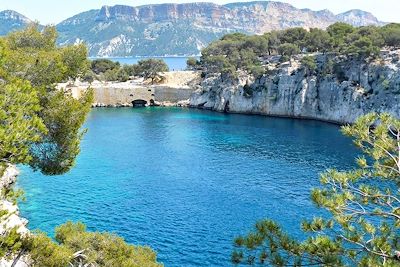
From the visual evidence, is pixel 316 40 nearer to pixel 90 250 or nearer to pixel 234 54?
pixel 234 54

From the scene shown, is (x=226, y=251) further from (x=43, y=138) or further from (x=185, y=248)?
(x=43, y=138)

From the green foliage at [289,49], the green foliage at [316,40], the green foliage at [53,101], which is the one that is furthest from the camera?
the green foliage at [289,49]

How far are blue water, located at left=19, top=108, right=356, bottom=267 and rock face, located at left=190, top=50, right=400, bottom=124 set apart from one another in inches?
257

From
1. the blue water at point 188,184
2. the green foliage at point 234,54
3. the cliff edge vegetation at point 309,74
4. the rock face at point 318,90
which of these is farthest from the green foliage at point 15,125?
the green foliage at point 234,54

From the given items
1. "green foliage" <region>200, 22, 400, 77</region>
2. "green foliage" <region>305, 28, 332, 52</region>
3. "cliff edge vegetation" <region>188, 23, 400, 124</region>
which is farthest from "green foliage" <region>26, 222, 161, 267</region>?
"green foliage" <region>305, 28, 332, 52</region>

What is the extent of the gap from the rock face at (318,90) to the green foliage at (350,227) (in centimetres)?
5778

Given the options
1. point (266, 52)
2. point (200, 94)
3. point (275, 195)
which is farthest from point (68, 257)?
point (266, 52)

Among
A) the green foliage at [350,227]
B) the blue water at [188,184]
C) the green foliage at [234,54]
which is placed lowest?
the blue water at [188,184]

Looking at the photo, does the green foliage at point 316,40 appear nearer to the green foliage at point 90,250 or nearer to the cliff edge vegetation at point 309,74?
the cliff edge vegetation at point 309,74

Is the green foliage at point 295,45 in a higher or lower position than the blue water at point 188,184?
higher

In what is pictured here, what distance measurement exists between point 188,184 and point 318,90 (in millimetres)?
43947

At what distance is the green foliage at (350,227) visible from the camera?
8633 millimetres

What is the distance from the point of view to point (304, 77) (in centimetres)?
7769

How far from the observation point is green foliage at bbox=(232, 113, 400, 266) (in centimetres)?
863
